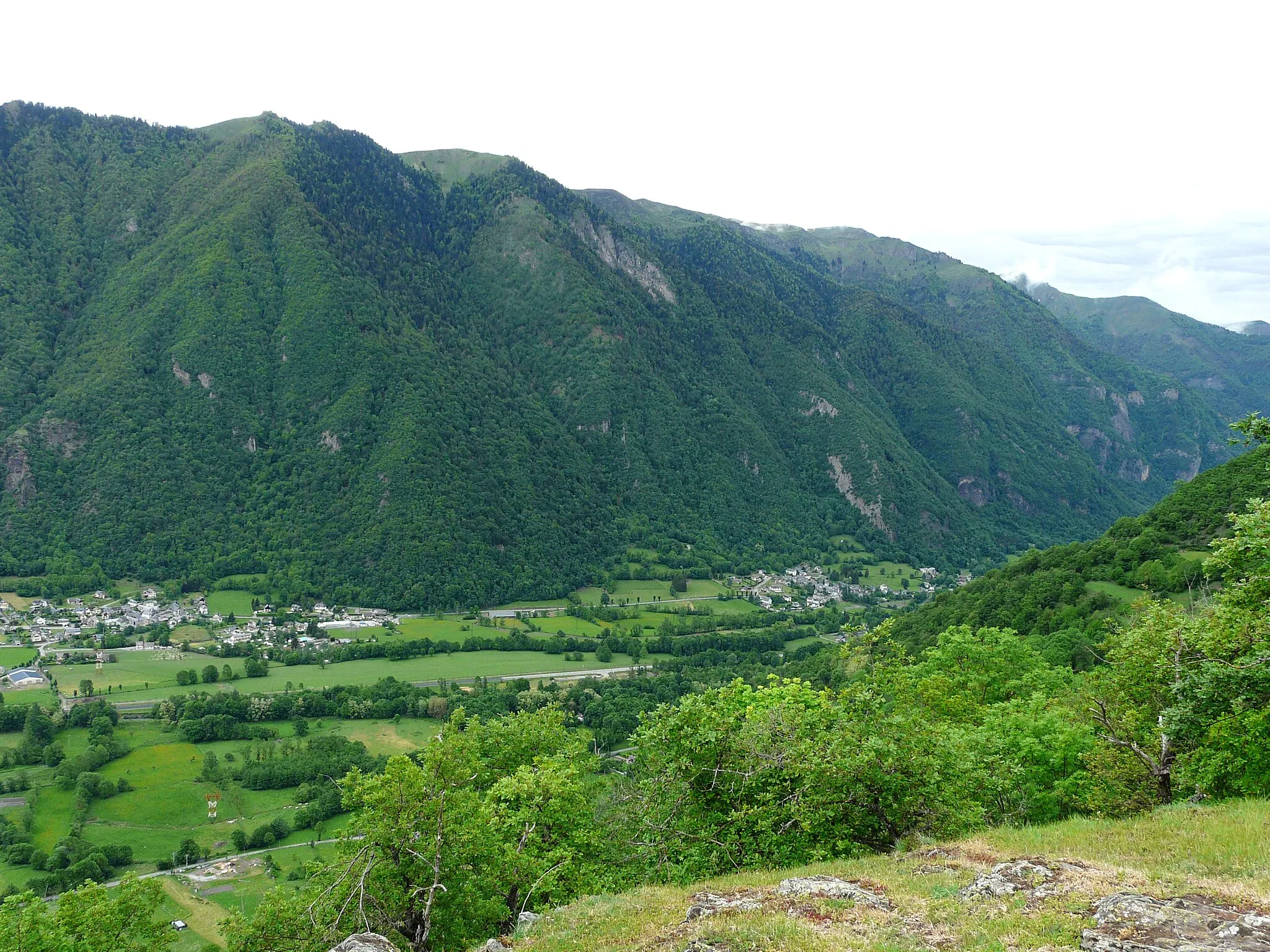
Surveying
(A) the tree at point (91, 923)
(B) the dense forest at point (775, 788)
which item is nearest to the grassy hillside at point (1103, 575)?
(B) the dense forest at point (775, 788)

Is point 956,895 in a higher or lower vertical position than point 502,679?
higher

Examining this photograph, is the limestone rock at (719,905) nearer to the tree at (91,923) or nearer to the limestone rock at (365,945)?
the limestone rock at (365,945)

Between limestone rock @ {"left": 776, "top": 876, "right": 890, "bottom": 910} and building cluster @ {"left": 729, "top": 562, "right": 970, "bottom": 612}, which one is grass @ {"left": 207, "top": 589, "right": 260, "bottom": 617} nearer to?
building cluster @ {"left": 729, "top": 562, "right": 970, "bottom": 612}

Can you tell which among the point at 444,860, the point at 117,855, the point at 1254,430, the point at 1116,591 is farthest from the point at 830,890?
the point at 117,855

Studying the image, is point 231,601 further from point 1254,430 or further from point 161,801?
point 1254,430

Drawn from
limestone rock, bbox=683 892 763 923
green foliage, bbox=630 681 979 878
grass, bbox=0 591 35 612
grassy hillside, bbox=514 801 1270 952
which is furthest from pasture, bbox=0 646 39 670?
limestone rock, bbox=683 892 763 923
